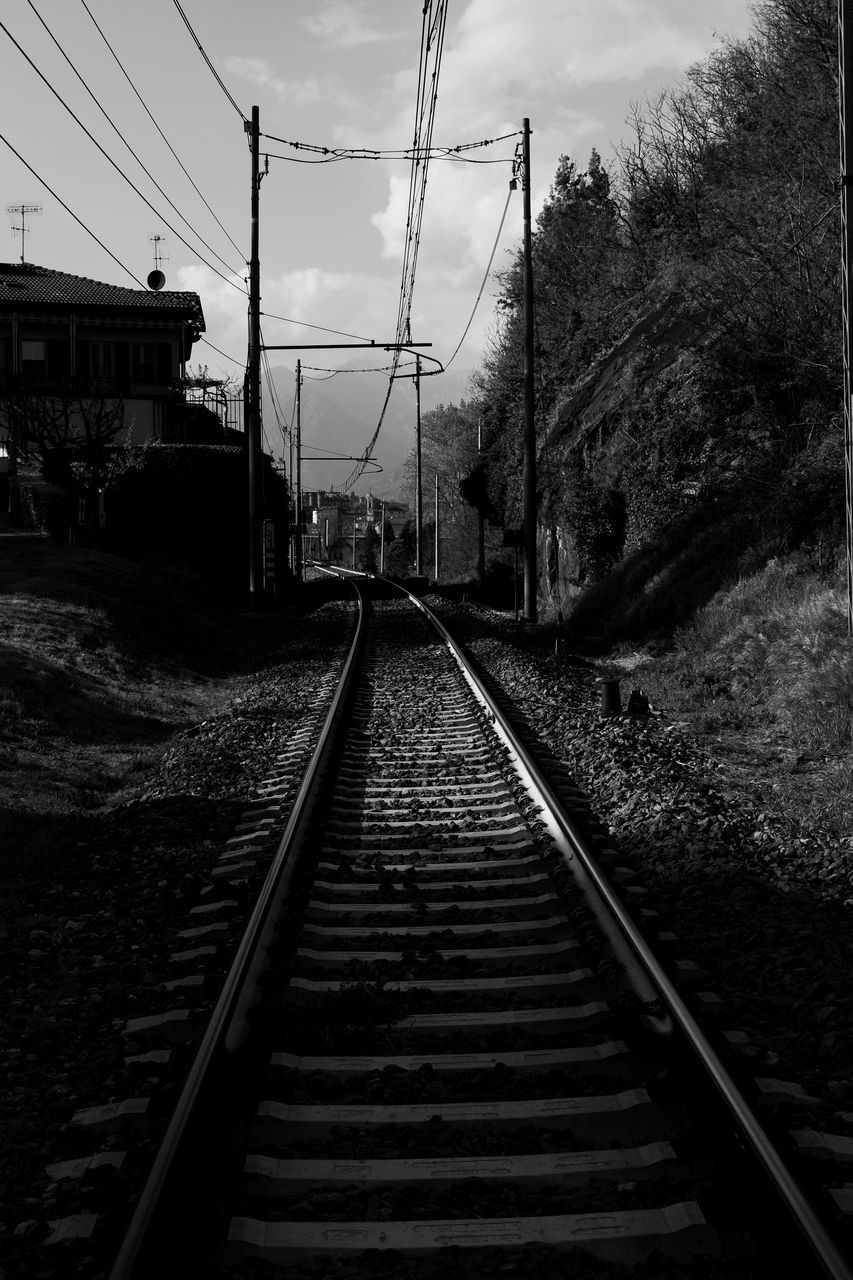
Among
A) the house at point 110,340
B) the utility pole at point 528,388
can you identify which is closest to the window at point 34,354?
the house at point 110,340

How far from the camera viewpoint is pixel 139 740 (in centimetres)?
1359

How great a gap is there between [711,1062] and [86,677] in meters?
13.1

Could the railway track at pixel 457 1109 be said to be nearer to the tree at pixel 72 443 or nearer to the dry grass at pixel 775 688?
the dry grass at pixel 775 688

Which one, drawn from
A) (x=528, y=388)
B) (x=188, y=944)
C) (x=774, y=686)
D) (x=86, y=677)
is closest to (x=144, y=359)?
(x=528, y=388)

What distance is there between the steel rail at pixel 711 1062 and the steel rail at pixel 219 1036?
1.71 m

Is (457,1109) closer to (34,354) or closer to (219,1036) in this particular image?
(219,1036)

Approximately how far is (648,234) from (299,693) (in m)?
25.5

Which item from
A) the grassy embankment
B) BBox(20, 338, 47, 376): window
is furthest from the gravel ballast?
BBox(20, 338, 47, 376): window

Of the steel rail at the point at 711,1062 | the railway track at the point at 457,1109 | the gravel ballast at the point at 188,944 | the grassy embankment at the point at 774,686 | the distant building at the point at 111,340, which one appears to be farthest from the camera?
the distant building at the point at 111,340

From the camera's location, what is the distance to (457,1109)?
14.1 feet

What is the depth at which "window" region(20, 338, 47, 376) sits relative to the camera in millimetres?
50375

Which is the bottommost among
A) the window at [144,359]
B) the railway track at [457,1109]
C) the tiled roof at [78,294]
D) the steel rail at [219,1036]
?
the railway track at [457,1109]

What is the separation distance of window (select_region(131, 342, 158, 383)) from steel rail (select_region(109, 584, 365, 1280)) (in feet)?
146

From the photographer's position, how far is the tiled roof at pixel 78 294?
50.1 meters
